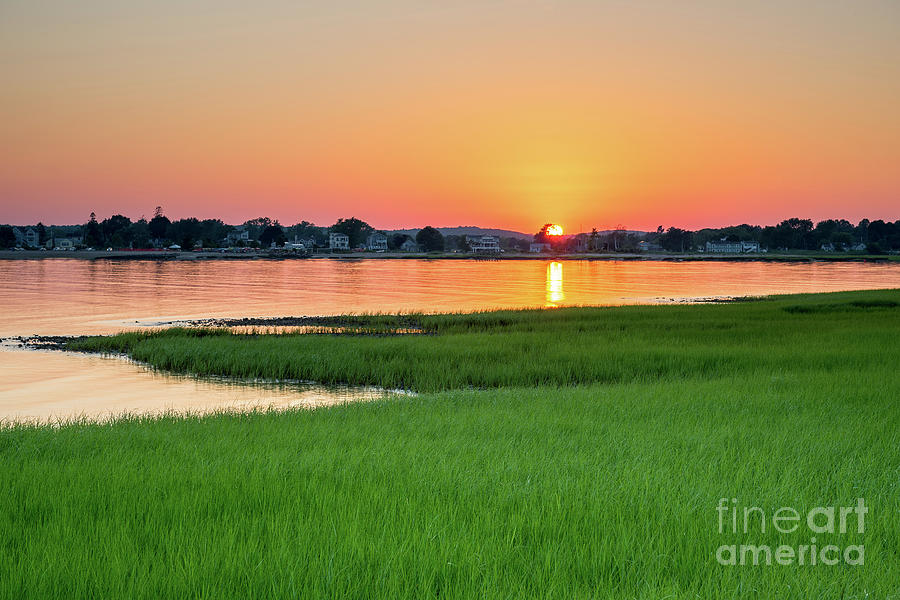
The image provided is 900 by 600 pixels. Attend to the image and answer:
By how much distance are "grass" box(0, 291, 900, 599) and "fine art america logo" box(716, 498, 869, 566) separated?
0.39 feet

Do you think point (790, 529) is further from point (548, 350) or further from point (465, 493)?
point (548, 350)

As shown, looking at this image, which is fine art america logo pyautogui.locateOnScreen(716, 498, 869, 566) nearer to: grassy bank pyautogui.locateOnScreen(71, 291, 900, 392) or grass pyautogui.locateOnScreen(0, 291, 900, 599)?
grass pyautogui.locateOnScreen(0, 291, 900, 599)

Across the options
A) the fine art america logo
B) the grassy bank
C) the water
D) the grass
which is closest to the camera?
the grass

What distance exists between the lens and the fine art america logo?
6637 millimetres

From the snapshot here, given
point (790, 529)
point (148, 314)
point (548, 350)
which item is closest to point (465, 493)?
point (790, 529)

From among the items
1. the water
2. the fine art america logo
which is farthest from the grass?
the water

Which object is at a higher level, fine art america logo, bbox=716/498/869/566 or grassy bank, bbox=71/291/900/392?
fine art america logo, bbox=716/498/869/566

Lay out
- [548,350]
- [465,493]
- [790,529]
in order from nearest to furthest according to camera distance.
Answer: [790,529] < [465,493] < [548,350]

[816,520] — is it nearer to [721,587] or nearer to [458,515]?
→ [721,587]

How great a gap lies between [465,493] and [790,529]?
139 inches

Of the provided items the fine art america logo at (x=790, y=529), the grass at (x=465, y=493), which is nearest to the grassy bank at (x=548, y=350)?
the grass at (x=465, y=493)

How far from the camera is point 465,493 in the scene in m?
8.43

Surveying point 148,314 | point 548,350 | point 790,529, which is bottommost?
point 148,314

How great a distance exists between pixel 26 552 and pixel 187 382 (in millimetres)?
20292
